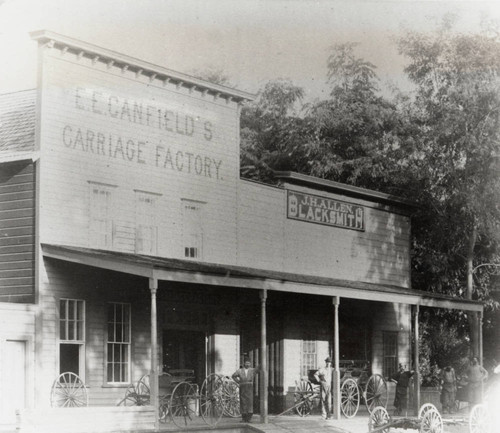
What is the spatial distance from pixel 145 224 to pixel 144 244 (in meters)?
0.50

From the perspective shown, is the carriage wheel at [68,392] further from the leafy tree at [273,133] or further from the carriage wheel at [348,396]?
the leafy tree at [273,133]

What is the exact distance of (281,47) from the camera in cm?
4222

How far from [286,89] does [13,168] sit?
29.4m

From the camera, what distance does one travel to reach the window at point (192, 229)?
2680 centimetres

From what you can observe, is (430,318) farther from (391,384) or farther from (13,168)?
(13,168)

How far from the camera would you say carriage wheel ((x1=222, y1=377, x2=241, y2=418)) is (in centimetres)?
2436

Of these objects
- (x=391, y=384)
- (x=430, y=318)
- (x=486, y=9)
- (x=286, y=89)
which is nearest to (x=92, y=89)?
(x=391, y=384)

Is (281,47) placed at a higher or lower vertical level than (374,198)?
higher

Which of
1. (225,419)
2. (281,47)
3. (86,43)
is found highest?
(281,47)

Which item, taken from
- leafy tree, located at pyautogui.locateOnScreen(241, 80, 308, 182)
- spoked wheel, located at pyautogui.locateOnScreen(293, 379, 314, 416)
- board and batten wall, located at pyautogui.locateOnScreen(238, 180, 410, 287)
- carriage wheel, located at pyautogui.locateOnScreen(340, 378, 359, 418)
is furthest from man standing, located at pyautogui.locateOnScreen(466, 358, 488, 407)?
leafy tree, located at pyautogui.locateOnScreen(241, 80, 308, 182)

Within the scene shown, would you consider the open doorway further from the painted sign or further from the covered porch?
the painted sign

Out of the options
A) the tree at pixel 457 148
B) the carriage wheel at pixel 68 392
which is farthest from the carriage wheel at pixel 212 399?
the tree at pixel 457 148

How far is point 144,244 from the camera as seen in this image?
25531 millimetres

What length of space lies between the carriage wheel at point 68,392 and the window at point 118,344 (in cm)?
107
